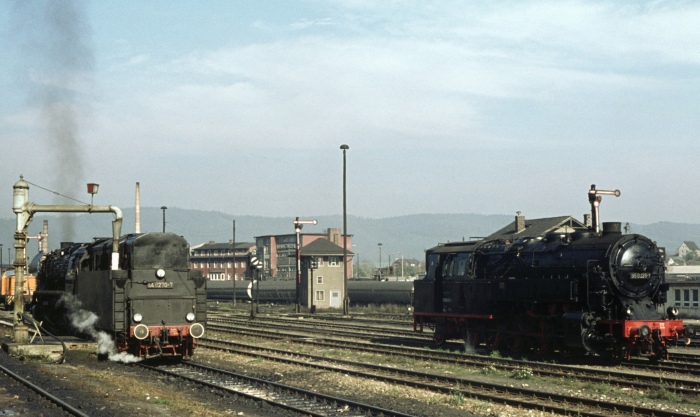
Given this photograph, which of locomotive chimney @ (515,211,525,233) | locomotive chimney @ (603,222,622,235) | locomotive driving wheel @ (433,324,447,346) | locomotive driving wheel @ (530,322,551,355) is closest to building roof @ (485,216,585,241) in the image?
locomotive chimney @ (515,211,525,233)

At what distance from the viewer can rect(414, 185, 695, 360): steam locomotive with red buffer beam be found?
21.3 meters

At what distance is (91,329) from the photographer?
22453 millimetres

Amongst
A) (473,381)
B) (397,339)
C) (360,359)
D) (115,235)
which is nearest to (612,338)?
(473,381)

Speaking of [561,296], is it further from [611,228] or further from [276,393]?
[276,393]

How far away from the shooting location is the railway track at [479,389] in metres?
14.1

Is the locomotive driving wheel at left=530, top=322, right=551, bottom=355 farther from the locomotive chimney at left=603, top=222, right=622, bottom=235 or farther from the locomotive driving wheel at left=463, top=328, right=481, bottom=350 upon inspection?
the locomotive chimney at left=603, top=222, right=622, bottom=235

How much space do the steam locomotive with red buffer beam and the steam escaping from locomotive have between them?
11.2 meters

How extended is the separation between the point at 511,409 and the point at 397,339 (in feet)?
50.7

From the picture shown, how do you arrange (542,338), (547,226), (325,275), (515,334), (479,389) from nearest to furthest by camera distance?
1. (479,389)
2. (542,338)
3. (515,334)
4. (547,226)
5. (325,275)

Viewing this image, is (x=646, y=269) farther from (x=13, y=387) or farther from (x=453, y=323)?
(x=13, y=387)

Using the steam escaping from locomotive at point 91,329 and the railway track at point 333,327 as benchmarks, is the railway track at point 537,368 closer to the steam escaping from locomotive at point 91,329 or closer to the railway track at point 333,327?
the railway track at point 333,327

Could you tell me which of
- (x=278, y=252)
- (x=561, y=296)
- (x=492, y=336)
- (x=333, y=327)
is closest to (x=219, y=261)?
(x=278, y=252)

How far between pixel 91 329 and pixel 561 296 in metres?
13.7

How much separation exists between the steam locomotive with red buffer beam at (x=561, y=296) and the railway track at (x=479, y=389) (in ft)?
10.9
